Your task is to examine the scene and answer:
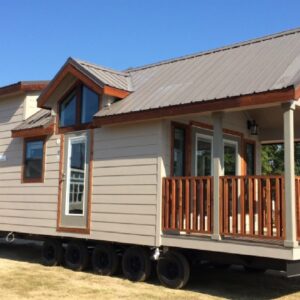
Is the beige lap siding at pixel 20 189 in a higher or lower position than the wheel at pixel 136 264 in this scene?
higher

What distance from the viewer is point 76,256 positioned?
11320 millimetres

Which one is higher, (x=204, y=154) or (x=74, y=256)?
(x=204, y=154)

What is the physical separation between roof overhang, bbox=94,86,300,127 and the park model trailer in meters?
0.02

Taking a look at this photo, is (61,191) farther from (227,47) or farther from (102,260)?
(227,47)

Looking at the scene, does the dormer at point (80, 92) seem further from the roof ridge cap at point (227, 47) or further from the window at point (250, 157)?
the window at point (250, 157)

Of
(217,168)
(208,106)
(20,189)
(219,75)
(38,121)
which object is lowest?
(20,189)

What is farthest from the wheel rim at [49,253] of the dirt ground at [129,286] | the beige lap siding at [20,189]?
the beige lap siding at [20,189]

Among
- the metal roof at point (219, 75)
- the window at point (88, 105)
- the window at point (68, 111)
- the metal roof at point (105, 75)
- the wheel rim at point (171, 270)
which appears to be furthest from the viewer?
the window at point (68, 111)

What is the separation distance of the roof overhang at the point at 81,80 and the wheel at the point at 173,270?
354cm

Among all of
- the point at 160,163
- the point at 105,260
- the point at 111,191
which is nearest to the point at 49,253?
the point at 105,260

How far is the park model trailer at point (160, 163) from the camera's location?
26.8 feet

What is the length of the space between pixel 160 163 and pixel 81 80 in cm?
297

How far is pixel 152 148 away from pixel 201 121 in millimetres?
1615

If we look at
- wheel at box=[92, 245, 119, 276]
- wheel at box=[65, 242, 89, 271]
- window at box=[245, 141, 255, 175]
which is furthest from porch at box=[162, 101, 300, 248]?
wheel at box=[65, 242, 89, 271]
